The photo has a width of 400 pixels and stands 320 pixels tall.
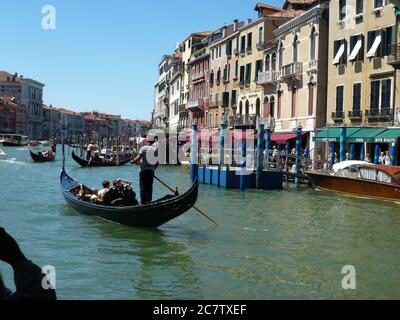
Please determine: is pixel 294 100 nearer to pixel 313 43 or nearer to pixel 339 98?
pixel 313 43

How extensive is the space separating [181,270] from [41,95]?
9110 cm

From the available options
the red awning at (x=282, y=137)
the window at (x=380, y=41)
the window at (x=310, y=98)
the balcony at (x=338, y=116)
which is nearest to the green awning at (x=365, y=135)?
the balcony at (x=338, y=116)

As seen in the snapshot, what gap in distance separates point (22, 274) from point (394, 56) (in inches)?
640

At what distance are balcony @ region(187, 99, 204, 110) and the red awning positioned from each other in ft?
45.8

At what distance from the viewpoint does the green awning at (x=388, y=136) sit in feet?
54.4

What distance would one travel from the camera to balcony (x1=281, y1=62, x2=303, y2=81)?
23.2m

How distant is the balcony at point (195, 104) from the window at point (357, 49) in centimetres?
1900

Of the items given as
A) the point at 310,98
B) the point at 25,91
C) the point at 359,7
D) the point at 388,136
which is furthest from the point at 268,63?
the point at 25,91

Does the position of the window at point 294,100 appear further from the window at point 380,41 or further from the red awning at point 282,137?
the window at point 380,41

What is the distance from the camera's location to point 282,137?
23719mm

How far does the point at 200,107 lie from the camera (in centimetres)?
3853

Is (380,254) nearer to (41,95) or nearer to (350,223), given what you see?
(350,223)
